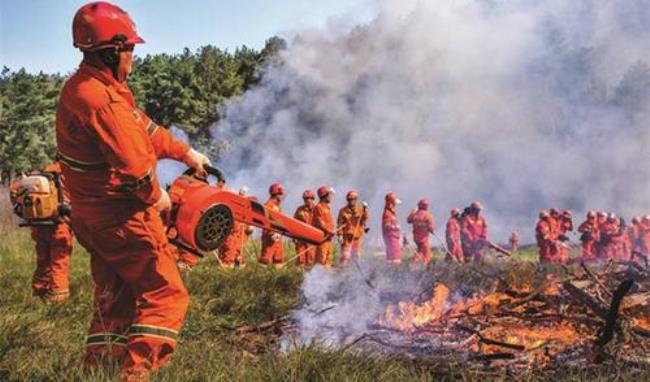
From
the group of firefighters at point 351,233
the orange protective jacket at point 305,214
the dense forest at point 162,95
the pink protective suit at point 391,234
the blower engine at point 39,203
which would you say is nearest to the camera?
the blower engine at point 39,203

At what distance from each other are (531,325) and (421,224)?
501 inches

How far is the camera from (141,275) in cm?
391

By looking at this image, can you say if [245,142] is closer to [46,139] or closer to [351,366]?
[46,139]

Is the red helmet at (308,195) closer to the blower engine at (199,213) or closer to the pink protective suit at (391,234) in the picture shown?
the pink protective suit at (391,234)

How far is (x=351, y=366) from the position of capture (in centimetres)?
401

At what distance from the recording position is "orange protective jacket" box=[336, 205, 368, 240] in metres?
16.9

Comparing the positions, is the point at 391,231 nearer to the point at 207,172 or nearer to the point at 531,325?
the point at 531,325

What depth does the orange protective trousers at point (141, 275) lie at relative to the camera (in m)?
3.84

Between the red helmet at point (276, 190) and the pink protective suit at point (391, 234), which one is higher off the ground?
the red helmet at point (276, 190)

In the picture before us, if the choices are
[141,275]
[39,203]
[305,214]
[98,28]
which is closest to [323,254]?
[305,214]

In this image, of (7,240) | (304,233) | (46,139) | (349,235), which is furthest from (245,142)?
(304,233)

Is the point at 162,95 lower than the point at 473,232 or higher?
higher

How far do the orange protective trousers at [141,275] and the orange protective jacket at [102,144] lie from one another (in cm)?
11

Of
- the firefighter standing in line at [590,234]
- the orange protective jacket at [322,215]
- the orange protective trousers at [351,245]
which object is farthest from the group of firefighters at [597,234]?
the orange protective jacket at [322,215]
